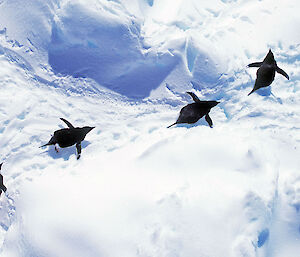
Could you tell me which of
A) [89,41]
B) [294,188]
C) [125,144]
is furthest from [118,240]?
[89,41]

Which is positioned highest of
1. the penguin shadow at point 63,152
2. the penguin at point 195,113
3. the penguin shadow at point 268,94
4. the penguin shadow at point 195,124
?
the penguin shadow at point 63,152

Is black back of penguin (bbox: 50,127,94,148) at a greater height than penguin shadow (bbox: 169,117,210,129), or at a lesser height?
greater

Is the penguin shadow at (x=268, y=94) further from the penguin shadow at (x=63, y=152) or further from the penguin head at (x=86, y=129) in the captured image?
the penguin shadow at (x=63, y=152)

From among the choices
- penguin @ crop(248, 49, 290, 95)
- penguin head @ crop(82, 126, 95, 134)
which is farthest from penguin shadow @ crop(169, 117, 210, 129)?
penguin head @ crop(82, 126, 95, 134)

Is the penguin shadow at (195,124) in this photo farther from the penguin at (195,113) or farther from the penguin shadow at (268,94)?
the penguin shadow at (268,94)

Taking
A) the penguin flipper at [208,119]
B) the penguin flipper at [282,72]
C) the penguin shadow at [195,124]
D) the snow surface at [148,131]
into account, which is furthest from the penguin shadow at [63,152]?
the penguin flipper at [282,72]

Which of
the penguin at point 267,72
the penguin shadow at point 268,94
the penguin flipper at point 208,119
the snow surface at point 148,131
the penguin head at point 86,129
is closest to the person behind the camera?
the snow surface at point 148,131

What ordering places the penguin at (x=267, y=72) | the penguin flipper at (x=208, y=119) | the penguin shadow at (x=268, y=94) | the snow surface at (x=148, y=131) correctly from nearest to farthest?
the snow surface at (x=148, y=131) < the penguin flipper at (x=208, y=119) < the penguin shadow at (x=268, y=94) < the penguin at (x=267, y=72)

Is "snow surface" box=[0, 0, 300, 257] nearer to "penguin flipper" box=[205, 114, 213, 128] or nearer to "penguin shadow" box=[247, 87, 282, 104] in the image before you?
"penguin shadow" box=[247, 87, 282, 104]

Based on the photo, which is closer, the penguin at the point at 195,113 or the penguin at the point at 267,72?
the penguin at the point at 195,113

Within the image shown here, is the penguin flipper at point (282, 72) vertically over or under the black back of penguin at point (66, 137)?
under

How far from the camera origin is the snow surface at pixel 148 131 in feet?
11.8

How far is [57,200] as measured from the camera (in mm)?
3994

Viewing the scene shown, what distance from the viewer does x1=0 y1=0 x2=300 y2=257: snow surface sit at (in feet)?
11.8
